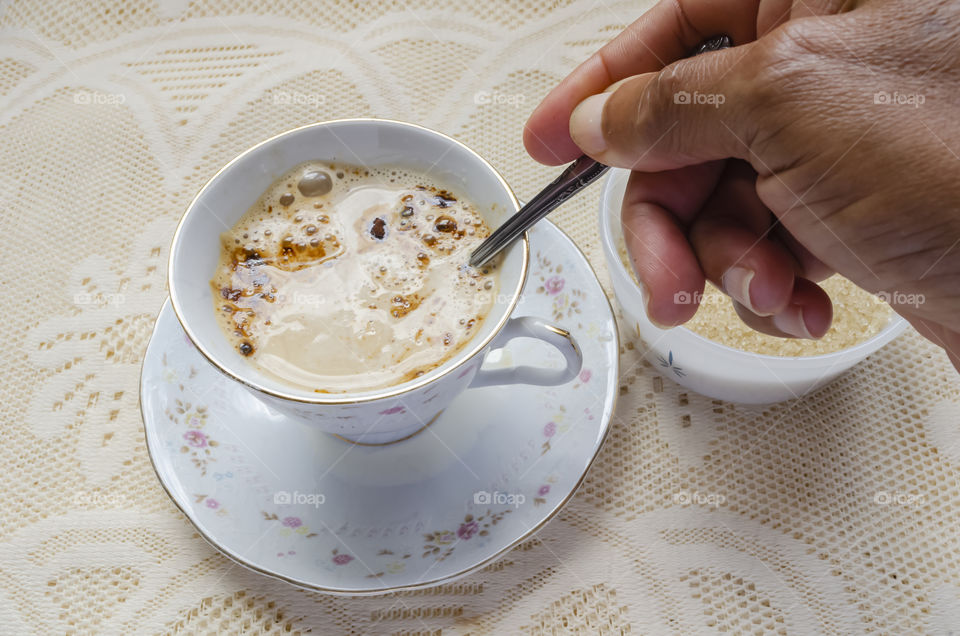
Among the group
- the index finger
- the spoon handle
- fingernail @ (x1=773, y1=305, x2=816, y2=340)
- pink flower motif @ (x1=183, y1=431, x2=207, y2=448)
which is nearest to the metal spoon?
the spoon handle

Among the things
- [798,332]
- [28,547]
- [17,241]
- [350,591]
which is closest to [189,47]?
[17,241]

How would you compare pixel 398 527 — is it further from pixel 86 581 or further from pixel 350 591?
pixel 86 581

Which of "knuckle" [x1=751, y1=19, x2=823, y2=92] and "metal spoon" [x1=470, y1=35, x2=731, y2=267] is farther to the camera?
"metal spoon" [x1=470, y1=35, x2=731, y2=267]

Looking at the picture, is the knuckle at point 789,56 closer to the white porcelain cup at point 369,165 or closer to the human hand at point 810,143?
the human hand at point 810,143

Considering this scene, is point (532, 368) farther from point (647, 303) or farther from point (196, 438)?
point (196, 438)

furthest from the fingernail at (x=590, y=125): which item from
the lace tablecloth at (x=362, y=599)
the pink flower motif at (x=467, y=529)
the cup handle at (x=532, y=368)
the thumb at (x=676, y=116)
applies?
the pink flower motif at (x=467, y=529)

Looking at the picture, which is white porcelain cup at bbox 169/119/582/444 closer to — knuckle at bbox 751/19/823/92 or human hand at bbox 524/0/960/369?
human hand at bbox 524/0/960/369

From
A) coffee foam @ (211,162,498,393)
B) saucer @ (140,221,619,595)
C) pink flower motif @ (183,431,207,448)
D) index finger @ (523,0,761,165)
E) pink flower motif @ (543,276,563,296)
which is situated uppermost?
index finger @ (523,0,761,165)

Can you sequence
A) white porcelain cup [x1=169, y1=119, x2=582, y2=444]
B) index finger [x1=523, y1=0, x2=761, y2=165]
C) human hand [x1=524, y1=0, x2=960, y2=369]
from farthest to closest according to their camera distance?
index finger [x1=523, y1=0, x2=761, y2=165]
white porcelain cup [x1=169, y1=119, x2=582, y2=444]
human hand [x1=524, y1=0, x2=960, y2=369]
